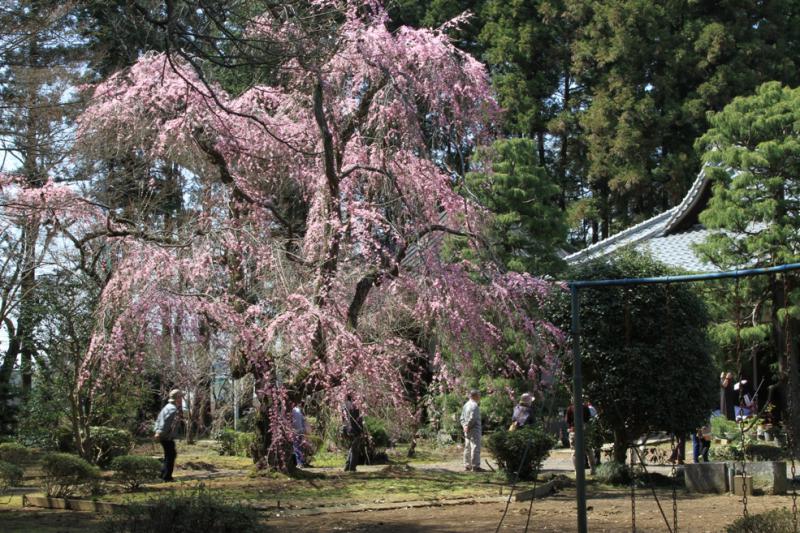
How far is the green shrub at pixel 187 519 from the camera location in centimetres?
754

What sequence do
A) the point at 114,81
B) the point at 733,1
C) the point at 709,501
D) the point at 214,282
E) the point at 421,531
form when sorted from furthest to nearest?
the point at 733,1, the point at 114,81, the point at 214,282, the point at 709,501, the point at 421,531

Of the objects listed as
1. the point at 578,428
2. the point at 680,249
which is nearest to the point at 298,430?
the point at 578,428

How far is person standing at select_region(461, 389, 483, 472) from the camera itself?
Answer: 1705 centimetres

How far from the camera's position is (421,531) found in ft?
33.6

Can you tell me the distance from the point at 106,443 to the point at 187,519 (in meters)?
11.3

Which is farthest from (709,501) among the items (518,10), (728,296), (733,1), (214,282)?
(518,10)

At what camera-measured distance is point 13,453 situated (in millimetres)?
17359

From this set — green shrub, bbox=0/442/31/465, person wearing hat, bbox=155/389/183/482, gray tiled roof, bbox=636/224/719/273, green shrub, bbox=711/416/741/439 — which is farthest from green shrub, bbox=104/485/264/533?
gray tiled roof, bbox=636/224/719/273

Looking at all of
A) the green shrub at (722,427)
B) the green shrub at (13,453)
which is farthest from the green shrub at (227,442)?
the green shrub at (722,427)

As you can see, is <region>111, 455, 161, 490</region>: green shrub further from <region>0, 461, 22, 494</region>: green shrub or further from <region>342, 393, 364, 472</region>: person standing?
<region>342, 393, 364, 472</region>: person standing

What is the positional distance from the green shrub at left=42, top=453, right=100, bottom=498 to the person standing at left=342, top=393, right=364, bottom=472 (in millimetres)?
4130

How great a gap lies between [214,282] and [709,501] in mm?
8426

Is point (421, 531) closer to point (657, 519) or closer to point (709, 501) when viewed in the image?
point (657, 519)

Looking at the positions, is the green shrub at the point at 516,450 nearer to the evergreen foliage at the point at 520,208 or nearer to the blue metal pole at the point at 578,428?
the evergreen foliage at the point at 520,208
